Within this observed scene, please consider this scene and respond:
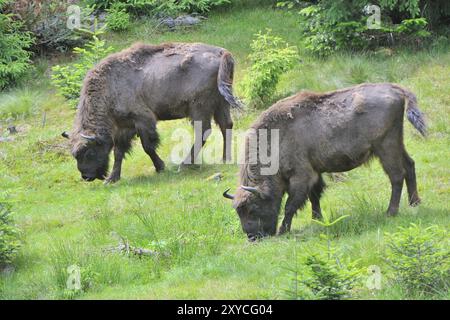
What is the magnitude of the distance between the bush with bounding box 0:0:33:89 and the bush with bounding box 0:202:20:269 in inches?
375

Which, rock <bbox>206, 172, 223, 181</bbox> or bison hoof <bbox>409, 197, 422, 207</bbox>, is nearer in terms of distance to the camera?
bison hoof <bbox>409, 197, 422, 207</bbox>

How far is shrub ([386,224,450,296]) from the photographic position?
31.9ft

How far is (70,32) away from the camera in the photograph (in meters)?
23.6

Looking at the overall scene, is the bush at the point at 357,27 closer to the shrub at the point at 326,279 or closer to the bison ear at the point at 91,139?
the bison ear at the point at 91,139

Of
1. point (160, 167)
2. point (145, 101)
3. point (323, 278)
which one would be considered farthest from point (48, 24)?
point (323, 278)

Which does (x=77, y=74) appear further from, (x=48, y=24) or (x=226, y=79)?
(x=226, y=79)

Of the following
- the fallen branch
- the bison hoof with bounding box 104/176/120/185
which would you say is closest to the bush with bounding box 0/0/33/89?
the bison hoof with bounding box 104/176/120/185

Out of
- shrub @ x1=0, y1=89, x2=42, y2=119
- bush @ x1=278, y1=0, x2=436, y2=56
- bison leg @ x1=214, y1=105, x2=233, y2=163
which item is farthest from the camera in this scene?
shrub @ x1=0, y1=89, x2=42, y2=119

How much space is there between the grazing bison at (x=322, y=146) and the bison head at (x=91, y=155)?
15.5 feet

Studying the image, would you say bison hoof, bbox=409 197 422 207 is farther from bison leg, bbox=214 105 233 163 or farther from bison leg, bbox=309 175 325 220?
bison leg, bbox=214 105 233 163

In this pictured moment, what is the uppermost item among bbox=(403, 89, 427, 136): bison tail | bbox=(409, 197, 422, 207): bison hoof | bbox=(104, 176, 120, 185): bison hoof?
bbox=(403, 89, 427, 136): bison tail

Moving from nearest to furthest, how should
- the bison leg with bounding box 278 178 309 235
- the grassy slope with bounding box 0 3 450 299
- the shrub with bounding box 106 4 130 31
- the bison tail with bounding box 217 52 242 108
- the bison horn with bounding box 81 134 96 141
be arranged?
the grassy slope with bounding box 0 3 450 299, the bison leg with bounding box 278 178 309 235, the bison tail with bounding box 217 52 242 108, the bison horn with bounding box 81 134 96 141, the shrub with bounding box 106 4 130 31

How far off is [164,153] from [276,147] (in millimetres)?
5473

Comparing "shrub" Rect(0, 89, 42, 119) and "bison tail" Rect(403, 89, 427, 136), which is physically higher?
"bison tail" Rect(403, 89, 427, 136)
